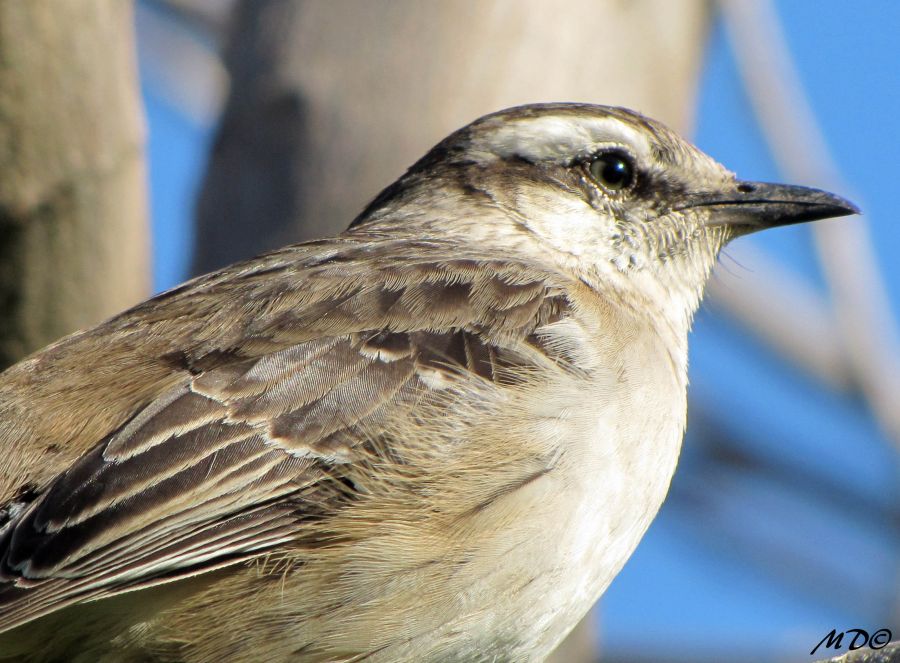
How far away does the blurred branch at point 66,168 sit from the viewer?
6398 millimetres

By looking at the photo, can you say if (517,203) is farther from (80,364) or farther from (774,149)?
(774,149)

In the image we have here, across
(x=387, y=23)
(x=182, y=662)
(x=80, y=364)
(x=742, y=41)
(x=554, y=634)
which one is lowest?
(x=182, y=662)

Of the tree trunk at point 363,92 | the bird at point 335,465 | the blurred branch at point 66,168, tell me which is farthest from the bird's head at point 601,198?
the blurred branch at point 66,168

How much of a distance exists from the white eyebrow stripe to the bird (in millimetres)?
899

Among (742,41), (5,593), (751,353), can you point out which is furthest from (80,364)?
(751,353)

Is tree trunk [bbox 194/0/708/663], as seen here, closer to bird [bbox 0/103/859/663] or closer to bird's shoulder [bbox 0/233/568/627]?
bird [bbox 0/103/859/663]

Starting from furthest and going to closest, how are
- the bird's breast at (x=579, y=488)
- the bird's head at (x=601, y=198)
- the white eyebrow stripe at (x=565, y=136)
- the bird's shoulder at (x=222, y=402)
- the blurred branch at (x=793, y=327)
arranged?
the blurred branch at (x=793, y=327) < the white eyebrow stripe at (x=565, y=136) < the bird's head at (x=601, y=198) < the bird's breast at (x=579, y=488) < the bird's shoulder at (x=222, y=402)

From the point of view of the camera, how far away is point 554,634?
495 cm

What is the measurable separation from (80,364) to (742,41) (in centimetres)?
590

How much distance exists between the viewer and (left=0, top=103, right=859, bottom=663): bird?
4.51 m

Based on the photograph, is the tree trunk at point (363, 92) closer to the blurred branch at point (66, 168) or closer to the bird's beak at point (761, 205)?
the blurred branch at point (66, 168)

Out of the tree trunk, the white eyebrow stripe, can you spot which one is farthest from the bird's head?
the tree trunk

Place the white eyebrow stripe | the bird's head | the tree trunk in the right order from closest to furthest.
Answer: the bird's head
the white eyebrow stripe
the tree trunk

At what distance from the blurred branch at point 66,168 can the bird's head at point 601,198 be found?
51.6 inches
